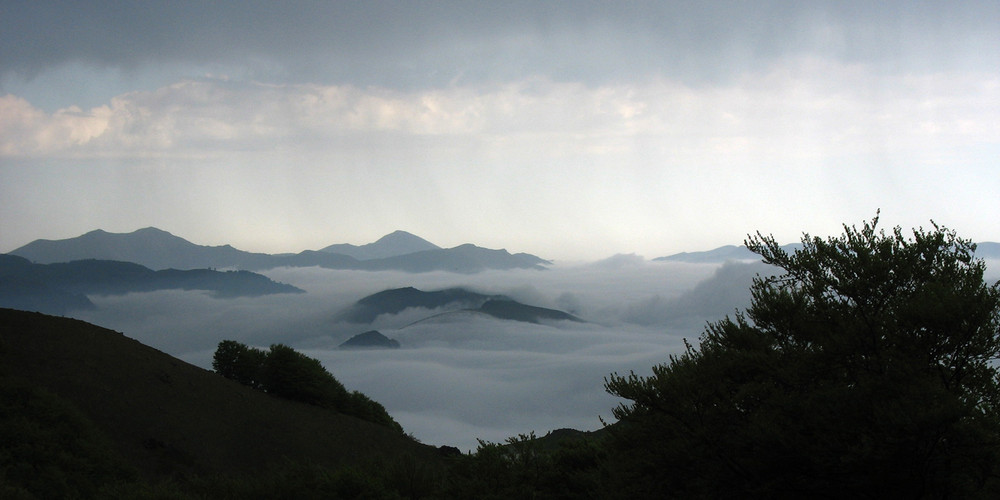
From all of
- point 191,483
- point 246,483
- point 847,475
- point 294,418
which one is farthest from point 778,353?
point 294,418

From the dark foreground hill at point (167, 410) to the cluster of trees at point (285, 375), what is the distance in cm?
268

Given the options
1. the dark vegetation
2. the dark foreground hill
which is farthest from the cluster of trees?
the dark vegetation

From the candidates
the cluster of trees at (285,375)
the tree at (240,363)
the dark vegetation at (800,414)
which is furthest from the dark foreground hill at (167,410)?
the dark vegetation at (800,414)

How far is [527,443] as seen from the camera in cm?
3139

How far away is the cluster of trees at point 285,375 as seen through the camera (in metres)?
64.4

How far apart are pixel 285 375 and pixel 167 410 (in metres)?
15.1

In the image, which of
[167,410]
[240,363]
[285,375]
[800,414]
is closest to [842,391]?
[800,414]

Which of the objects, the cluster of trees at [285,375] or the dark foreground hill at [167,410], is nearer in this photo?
the dark foreground hill at [167,410]

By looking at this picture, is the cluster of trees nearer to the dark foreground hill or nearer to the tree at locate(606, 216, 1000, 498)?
the dark foreground hill

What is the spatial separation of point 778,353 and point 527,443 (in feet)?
48.0

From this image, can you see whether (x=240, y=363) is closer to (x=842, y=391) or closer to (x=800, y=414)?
(x=800, y=414)

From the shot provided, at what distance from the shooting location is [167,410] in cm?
5028

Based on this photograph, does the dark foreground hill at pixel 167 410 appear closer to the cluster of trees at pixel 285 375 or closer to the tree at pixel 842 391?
the cluster of trees at pixel 285 375

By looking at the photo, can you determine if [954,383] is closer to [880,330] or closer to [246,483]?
[880,330]
